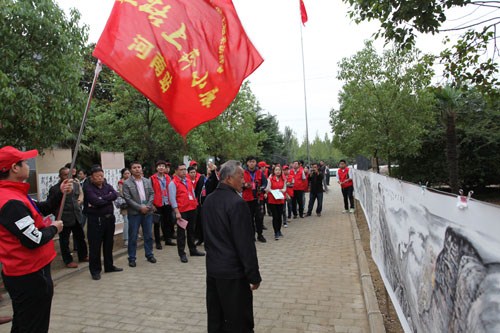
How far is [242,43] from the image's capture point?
153 inches

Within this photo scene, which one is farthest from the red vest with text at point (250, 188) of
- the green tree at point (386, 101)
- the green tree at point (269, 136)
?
the green tree at point (269, 136)

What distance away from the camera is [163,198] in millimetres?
8406

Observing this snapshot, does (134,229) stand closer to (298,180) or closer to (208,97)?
(208,97)

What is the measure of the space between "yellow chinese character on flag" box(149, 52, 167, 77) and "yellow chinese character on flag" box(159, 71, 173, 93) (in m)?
0.06

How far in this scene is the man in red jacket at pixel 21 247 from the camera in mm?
2760

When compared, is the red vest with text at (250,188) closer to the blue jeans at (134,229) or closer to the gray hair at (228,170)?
the blue jeans at (134,229)

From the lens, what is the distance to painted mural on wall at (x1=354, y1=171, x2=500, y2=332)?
1.52 m

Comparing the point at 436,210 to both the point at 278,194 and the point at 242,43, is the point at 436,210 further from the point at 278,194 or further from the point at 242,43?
the point at 278,194

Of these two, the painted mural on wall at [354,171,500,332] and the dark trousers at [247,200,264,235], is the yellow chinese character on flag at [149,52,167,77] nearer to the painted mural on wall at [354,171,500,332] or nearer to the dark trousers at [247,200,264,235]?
the painted mural on wall at [354,171,500,332]

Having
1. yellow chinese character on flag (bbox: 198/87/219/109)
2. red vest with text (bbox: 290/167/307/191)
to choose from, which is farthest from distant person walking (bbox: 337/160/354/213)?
yellow chinese character on flag (bbox: 198/87/219/109)

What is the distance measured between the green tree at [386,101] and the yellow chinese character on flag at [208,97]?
12033 mm

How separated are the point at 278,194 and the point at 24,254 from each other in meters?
6.98

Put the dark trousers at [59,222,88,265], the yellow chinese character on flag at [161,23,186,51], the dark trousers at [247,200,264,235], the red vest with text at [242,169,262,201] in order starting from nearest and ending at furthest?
the yellow chinese character on flag at [161,23,186,51]
the dark trousers at [59,222,88,265]
the red vest with text at [242,169,262,201]
the dark trousers at [247,200,264,235]

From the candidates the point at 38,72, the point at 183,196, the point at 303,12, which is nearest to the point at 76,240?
the point at 183,196
